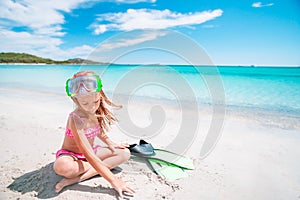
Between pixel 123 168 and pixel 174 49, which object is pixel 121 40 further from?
pixel 123 168

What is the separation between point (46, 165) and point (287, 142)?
3622mm

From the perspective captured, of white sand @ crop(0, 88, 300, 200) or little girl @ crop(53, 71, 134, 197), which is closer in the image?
little girl @ crop(53, 71, 134, 197)

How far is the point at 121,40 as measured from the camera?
3.97 metres

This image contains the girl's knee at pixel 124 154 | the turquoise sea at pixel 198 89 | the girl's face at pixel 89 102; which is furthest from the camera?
the turquoise sea at pixel 198 89

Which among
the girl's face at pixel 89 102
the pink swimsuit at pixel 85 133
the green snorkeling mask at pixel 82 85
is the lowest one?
the pink swimsuit at pixel 85 133

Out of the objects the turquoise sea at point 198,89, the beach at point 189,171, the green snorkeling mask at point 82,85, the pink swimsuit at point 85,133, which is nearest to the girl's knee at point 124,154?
the beach at point 189,171

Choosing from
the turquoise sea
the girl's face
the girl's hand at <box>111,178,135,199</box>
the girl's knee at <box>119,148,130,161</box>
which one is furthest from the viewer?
the turquoise sea

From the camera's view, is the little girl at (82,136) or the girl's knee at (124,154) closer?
the little girl at (82,136)

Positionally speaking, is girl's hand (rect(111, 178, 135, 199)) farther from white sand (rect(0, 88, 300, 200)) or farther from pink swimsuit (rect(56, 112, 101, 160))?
pink swimsuit (rect(56, 112, 101, 160))

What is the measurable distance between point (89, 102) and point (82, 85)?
0.59ft

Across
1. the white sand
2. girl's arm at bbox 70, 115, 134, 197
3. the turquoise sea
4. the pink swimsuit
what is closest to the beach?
the white sand

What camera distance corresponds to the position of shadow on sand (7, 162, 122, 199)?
6.22 ft

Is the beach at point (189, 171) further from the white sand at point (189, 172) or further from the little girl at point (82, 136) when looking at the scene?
the little girl at point (82, 136)

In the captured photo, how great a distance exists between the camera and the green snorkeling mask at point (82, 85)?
1905 millimetres
